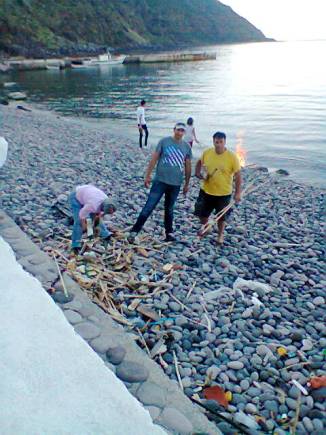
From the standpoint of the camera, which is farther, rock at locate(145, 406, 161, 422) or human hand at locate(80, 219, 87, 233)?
human hand at locate(80, 219, 87, 233)

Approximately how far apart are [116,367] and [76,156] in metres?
11.1

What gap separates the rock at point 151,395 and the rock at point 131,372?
0.09m

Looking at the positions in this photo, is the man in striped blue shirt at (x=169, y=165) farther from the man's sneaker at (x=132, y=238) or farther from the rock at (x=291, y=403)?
the rock at (x=291, y=403)

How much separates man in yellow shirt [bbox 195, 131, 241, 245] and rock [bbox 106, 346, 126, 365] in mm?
3836

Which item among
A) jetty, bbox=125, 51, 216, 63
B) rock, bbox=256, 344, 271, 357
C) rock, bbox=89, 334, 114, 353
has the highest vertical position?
jetty, bbox=125, 51, 216, 63

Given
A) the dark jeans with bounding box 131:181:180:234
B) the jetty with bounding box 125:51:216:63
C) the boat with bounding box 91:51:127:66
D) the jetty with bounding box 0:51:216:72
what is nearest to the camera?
the dark jeans with bounding box 131:181:180:234

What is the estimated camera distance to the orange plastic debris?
3828mm

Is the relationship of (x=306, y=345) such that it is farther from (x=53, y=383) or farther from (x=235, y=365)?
(x=53, y=383)

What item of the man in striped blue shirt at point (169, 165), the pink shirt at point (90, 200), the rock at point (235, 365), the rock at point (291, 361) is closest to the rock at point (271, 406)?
the rock at point (235, 365)

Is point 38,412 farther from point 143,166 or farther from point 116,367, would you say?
point 143,166

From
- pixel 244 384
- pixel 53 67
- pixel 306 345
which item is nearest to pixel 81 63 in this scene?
pixel 53 67

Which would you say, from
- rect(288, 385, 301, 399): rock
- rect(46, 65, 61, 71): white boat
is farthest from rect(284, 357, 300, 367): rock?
rect(46, 65, 61, 71): white boat

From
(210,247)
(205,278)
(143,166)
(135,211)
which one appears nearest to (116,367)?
(205,278)

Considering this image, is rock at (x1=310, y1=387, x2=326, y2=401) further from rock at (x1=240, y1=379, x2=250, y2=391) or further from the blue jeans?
the blue jeans
